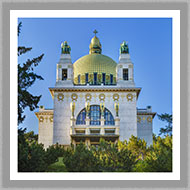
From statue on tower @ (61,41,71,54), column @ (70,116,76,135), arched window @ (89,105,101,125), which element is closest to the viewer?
column @ (70,116,76,135)

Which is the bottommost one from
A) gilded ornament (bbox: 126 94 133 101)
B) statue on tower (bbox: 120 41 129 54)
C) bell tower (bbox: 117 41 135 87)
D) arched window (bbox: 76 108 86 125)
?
arched window (bbox: 76 108 86 125)

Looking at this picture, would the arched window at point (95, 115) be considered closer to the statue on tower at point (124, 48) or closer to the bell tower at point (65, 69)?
the bell tower at point (65, 69)

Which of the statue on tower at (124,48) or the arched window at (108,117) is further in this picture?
the statue on tower at (124,48)

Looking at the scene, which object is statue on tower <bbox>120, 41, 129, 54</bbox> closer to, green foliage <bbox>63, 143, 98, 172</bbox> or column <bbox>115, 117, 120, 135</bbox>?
column <bbox>115, 117, 120, 135</bbox>

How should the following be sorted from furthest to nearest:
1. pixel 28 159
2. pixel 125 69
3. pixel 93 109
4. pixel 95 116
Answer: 1. pixel 125 69
2. pixel 93 109
3. pixel 95 116
4. pixel 28 159

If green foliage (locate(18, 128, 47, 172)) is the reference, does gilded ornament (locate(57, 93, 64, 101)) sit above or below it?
above

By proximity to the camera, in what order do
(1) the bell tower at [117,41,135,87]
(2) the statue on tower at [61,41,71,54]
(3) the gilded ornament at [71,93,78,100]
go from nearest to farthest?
(3) the gilded ornament at [71,93,78,100] < (1) the bell tower at [117,41,135,87] < (2) the statue on tower at [61,41,71,54]

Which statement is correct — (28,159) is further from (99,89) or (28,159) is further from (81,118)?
(99,89)

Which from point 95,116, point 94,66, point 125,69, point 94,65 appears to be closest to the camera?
point 95,116

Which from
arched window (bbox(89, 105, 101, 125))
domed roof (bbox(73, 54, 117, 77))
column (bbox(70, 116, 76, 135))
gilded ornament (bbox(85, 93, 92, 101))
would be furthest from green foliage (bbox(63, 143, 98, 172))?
domed roof (bbox(73, 54, 117, 77))

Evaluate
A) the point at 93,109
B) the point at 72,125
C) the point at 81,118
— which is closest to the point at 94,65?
the point at 93,109

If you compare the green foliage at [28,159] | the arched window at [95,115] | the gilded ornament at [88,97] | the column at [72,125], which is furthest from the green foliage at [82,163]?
the gilded ornament at [88,97]

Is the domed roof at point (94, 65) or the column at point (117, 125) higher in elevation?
the domed roof at point (94, 65)

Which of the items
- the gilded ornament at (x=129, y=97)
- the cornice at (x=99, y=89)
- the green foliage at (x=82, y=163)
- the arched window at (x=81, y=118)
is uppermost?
the cornice at (x=99, y=89)
